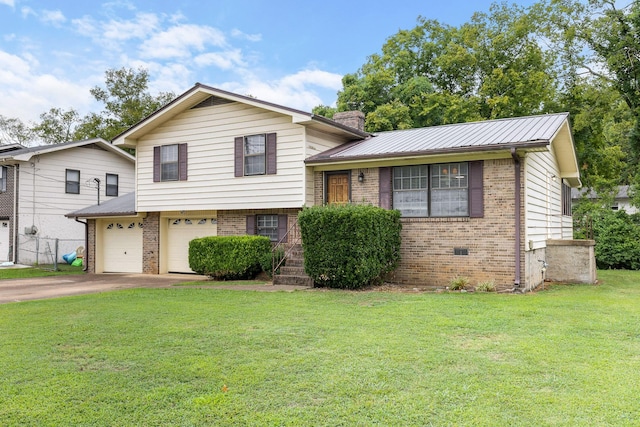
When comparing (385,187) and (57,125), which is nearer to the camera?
(385,187)

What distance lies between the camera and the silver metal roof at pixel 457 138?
11297mm

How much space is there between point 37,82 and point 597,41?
32304 millimetres

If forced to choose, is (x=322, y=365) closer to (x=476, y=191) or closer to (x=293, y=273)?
(x=293, y=273)

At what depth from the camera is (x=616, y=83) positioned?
74.3 ft

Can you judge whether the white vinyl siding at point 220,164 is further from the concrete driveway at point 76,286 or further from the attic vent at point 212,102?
the concrete driveway at point 76,286

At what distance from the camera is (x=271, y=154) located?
14.1 m

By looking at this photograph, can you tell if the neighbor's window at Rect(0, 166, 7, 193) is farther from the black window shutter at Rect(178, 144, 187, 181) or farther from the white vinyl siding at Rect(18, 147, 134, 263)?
the black window shutter at Rect(178, 144, 187, 181)

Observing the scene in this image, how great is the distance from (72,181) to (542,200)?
19.9 meters

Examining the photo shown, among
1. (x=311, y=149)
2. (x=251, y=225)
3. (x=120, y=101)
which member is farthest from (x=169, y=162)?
(x=120, y=101)

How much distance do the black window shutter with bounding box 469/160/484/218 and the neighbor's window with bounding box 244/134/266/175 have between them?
5915 mm

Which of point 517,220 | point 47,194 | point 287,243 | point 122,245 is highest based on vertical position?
point 47,194

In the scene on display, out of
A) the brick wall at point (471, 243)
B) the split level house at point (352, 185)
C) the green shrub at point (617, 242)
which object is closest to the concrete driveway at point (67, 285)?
the split level house at point (352, 185)

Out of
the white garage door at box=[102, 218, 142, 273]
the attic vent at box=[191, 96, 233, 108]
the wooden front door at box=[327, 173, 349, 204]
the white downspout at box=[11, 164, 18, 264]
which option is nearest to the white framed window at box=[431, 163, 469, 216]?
→ the wooden front door at box=[327, 173, 349, 204]

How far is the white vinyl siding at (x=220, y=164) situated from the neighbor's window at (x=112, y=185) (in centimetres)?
843
